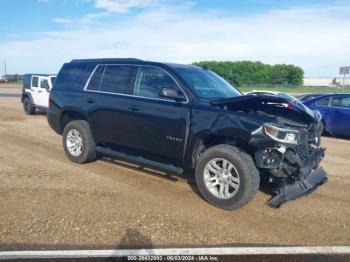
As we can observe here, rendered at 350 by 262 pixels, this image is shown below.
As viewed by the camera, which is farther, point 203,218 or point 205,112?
point 205,112

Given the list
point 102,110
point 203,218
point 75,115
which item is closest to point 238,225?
point 203,218

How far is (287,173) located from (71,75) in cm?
439

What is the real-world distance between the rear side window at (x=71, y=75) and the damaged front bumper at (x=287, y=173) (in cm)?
382

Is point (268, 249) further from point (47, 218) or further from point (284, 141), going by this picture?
point (47, 218)

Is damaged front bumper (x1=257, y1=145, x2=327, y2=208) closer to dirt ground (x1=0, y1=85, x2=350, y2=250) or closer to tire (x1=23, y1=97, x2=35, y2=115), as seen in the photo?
dirt ground (x1=0, y1=85, x2=350, y2=250)

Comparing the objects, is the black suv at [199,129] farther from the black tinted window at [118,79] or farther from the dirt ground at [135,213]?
the dirt ground at [135,213]

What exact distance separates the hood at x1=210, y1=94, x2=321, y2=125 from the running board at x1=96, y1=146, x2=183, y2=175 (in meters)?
1.16

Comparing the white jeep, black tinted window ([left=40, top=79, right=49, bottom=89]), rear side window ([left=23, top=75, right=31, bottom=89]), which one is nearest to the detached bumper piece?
the white jeep

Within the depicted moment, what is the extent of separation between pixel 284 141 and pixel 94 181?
303 centimetres

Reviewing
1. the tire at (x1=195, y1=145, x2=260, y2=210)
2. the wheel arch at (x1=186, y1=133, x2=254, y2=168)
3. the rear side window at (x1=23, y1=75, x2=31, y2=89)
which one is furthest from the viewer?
the rear side window at (x1=23, y1=75, x2=31, y2=89)

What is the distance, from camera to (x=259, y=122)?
4.69m

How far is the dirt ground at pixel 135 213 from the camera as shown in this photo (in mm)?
4055

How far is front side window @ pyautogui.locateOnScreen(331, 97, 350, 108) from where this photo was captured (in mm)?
11391

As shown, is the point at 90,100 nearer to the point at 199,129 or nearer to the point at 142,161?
the point at 142,161
